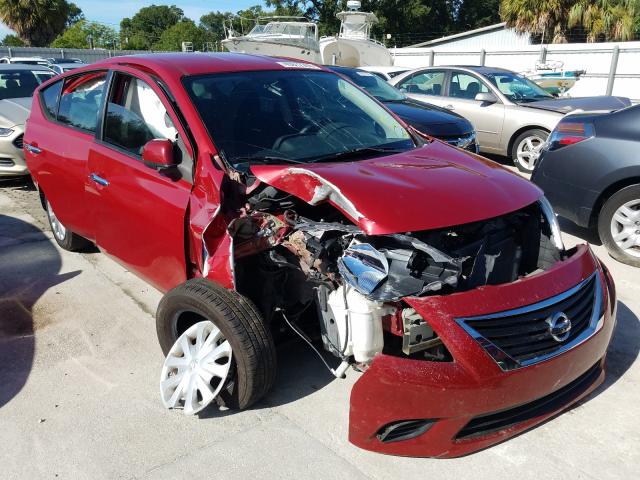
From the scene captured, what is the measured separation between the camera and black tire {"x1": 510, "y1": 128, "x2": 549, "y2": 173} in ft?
26.8

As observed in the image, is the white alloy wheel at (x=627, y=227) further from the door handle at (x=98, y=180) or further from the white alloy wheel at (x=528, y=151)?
the door handle at (x=98, y=180)

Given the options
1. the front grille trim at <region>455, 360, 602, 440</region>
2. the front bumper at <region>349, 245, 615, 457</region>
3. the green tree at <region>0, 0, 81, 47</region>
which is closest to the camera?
the front bumper at <region>349, 245, 615, 457</region>

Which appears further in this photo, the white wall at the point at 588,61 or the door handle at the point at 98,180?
the white wall at the point at 588,61

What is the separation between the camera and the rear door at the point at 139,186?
3133mm

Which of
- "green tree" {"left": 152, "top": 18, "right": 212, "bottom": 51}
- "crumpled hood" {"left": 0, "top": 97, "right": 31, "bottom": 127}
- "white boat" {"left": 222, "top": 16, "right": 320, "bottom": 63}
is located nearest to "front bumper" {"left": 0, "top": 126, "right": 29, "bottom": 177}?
"crumpled hood" {"left": 0, "top": 97, "right": 31, "bottom": 127}

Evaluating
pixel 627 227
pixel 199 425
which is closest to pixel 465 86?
pixel 627 227

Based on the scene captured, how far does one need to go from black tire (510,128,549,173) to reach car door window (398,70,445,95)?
5.82ft

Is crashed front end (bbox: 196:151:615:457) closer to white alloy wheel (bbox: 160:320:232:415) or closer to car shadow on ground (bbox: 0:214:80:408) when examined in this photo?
white alloy wheel (bbox: 160:320:232:415)

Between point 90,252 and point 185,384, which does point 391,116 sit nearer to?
point 185,384

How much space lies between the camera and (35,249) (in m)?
5.41

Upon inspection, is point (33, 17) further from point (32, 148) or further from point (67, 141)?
point (67, 141)

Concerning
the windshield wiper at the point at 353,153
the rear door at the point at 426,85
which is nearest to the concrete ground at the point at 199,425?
the windshield wiper at the point at 353,153

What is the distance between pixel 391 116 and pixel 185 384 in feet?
7.67

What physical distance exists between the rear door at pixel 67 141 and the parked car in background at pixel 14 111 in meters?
2.97
